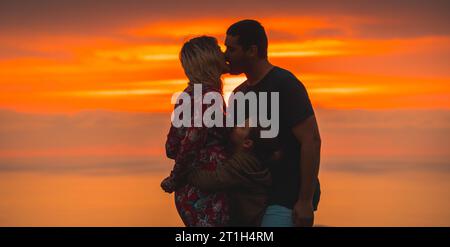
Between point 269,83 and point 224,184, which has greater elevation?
point 269,83

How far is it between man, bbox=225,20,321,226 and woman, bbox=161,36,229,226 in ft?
1.06

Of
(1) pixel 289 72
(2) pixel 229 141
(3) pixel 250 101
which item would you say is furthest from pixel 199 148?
(1) pixel 289 72

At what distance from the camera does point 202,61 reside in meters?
5.34

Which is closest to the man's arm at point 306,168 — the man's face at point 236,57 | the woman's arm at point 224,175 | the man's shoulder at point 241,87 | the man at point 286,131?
the man at point 286,131

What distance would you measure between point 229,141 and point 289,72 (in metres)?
0.79

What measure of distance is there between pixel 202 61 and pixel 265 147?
0.89 metres

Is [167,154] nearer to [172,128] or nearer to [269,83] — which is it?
[172,128]

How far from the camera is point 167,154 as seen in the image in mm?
5492

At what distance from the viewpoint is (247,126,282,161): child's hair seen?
221 inches

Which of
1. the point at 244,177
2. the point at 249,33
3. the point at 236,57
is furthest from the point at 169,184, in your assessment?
the point at 249,33
